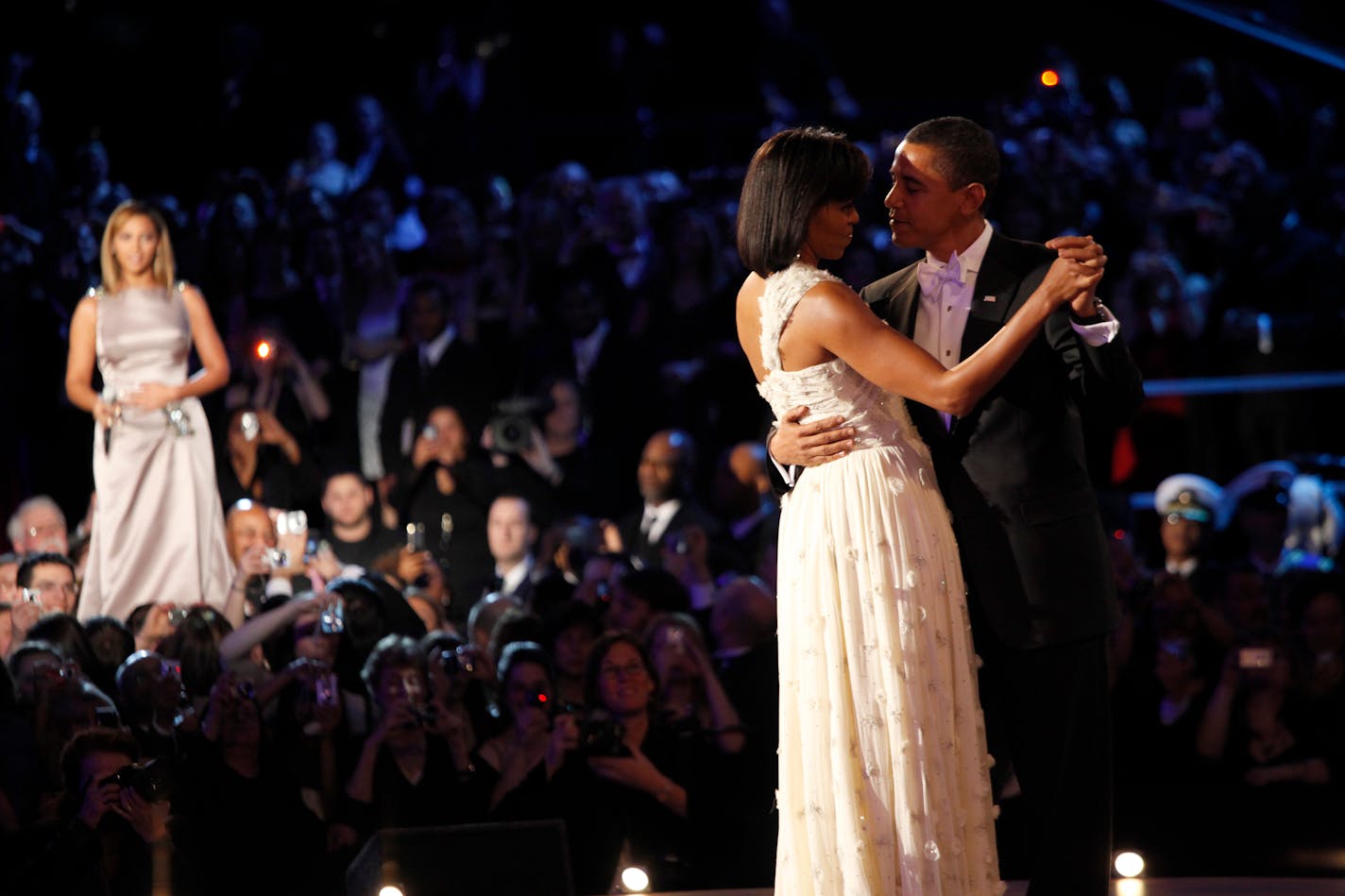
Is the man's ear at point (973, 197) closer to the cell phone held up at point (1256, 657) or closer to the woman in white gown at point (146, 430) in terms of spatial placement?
the cell phone held up at point (1256, 657)

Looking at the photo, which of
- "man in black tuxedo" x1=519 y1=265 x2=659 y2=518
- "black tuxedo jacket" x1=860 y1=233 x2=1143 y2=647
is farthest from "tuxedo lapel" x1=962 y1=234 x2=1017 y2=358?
"man in black tuxedo" x1=519 y1=265 x2=659 y2=518

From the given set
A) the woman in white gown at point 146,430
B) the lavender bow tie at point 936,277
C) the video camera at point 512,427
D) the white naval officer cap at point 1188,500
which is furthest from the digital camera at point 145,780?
the white naval officer cap at point 1188,500

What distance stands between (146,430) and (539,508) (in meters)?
1.64

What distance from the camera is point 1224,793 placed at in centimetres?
521

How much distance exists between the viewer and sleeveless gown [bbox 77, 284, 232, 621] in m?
6.25

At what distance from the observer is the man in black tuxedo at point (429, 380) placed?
7.67 metres

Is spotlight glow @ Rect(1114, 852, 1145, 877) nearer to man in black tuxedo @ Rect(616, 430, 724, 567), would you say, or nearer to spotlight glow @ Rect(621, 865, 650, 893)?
spotlight glow @ Rect(621, 865, 650, 893)

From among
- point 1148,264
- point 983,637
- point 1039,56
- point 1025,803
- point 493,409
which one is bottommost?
point 1025,803

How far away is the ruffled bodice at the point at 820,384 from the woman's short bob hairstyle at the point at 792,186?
0.06 meters

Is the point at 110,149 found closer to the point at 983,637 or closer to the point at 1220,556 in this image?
the point at 1220,556

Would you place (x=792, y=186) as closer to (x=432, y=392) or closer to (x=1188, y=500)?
(x=1188, y=500)

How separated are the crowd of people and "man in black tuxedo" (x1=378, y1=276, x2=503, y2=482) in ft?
0.05

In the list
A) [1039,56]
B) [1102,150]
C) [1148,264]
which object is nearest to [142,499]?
[1148,264]

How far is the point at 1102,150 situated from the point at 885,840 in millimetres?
6057
